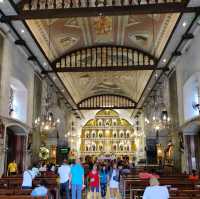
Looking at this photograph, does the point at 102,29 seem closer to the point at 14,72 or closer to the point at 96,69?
the point at 96,69

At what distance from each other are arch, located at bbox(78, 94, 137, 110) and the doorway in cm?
1795

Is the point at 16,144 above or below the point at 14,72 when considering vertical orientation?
below

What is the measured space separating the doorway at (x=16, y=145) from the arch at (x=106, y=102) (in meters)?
18.0

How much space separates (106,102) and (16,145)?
67.0ft

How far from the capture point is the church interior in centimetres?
1127

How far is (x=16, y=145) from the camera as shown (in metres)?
15.5

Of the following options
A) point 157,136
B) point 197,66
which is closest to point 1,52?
point 197,66

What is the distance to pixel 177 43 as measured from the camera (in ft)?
48.8

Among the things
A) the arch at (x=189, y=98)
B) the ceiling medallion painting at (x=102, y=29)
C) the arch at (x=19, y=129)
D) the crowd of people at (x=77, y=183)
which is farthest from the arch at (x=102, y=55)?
the crowd of people at (x=77, y=183)

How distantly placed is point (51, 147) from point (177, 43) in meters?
14.0

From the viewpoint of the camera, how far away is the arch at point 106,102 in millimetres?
33844

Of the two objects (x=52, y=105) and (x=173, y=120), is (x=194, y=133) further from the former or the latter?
(x=52, y=105)

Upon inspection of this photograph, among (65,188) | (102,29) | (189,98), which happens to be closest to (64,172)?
(65,188)

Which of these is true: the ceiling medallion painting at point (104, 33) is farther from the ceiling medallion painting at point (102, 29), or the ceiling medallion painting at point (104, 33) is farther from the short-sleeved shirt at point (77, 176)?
the short-sleeved shirt at point (77, 176)
